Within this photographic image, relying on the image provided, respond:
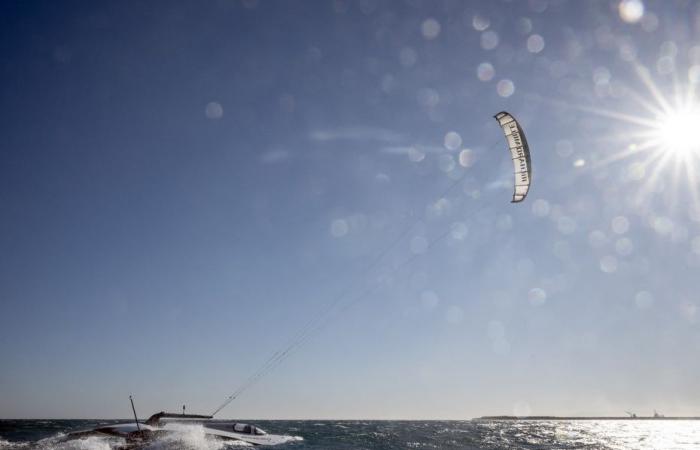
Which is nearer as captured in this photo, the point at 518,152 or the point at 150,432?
the point at 518,152

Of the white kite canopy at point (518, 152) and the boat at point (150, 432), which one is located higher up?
the white kite canopy at point (518, 152)

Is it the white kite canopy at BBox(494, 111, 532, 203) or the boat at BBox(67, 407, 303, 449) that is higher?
the white kite canopy at BBox(494, 111, 532, 203)

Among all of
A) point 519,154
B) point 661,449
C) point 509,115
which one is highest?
point 509,115

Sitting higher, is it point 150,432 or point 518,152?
point 518,152

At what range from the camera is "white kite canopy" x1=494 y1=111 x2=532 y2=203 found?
21.4 metres

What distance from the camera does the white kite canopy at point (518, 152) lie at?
21.4m

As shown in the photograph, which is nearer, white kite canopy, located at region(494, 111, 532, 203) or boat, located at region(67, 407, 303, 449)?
white kite canopy, located at region(494, 111, 532, 203)

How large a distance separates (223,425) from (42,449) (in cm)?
1799

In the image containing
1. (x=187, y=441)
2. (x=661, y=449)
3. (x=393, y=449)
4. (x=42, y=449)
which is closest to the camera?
(x=42, y=449)

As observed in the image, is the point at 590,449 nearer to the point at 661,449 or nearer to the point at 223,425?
the point at 661,449

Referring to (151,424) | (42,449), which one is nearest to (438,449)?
(151,424)

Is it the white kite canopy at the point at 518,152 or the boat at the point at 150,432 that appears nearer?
the white kite canopy at the point at 518,152

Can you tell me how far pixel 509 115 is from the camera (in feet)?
70.1

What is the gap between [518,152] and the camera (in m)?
21.7
